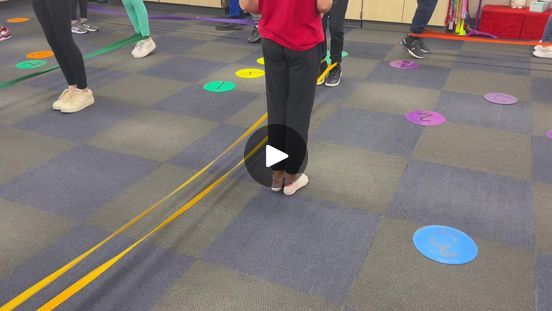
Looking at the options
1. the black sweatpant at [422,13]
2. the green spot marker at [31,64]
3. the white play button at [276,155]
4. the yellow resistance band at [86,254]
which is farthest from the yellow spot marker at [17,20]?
the white play button at [276,155]

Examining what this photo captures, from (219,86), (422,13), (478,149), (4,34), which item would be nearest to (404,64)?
(422,13)

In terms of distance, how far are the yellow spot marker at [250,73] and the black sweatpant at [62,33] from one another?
1276 millimetres

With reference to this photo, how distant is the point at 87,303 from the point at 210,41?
363cm

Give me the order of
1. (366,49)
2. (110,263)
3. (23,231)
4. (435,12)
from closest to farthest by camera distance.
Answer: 1. (110,263)
2. (23,231)
3. (366,49)
4. (435,12)

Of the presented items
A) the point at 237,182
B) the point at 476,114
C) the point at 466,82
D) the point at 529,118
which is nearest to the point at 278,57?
the point at 237,182

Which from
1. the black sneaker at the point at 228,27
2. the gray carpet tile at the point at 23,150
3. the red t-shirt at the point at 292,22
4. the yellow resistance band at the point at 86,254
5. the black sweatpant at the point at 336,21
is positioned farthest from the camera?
the black sneaker at the point at 228,27

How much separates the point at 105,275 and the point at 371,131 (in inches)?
69.6

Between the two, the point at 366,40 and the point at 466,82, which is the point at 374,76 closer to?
the point at 466,82

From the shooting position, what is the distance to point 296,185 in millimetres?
2119

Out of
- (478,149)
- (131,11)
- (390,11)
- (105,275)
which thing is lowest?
(105,275)

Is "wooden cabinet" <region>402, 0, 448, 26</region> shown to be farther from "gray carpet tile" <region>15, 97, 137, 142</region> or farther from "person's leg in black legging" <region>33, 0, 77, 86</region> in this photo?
"person's leg in black legging" <region>33, 0, 77, 86</region>

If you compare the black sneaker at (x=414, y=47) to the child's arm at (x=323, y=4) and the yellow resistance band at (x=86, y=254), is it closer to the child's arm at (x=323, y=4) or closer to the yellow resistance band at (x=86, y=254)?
the yellow resistance band at (x=86, y=254)
